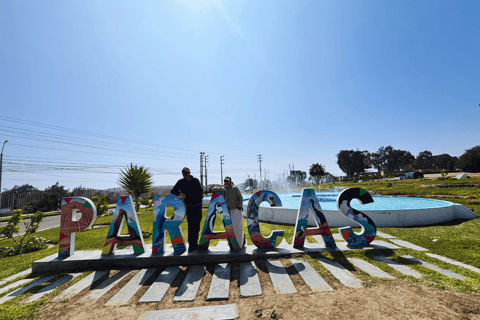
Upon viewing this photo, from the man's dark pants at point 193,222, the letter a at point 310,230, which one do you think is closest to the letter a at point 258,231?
the letter a at point 310,230

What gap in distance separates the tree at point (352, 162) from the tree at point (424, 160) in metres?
38.2

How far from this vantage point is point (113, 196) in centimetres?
4072

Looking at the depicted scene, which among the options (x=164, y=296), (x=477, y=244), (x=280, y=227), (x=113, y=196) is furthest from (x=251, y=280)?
(x=113, y=196)

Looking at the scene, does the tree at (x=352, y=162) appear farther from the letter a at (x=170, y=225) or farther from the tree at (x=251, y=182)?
the letter a at (x=170, y=225)

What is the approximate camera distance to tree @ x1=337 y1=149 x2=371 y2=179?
8794 cm

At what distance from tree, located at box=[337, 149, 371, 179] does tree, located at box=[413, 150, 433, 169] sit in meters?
38.2

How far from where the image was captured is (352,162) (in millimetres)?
88750

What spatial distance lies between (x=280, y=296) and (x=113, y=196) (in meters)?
45.2

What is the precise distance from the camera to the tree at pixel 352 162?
87938 millimetres

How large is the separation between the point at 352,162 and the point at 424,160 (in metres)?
52.7

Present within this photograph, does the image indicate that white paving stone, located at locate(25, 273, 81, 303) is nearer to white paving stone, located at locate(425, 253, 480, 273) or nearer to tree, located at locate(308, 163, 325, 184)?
white paving stone, located at locate(425, 253, 480, 273)

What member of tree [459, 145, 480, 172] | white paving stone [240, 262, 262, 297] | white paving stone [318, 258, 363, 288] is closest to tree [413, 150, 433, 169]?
tree [459, 145, 480, 172]

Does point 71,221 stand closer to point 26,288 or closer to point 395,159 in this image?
point 26,288

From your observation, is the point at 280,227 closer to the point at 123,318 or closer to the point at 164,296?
the point at 164,296
